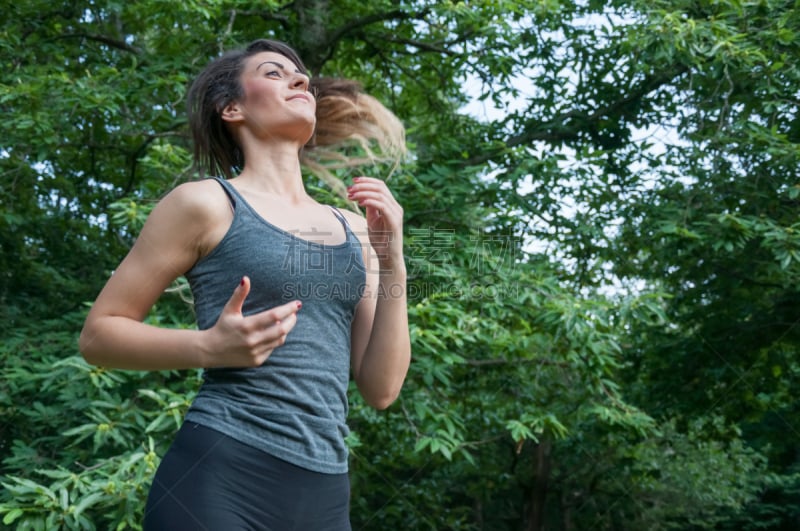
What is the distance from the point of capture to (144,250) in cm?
129

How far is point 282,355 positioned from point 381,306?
227mm

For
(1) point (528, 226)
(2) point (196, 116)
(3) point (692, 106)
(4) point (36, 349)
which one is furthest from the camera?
(3) point (692, 106)

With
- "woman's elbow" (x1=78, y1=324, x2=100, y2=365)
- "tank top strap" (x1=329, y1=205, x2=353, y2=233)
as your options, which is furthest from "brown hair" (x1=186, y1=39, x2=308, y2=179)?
"woman's elbow" (x1=78, y1=324, x2=100, y2=365)

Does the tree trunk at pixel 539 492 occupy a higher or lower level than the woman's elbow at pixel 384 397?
lower

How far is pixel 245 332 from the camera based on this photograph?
111cm

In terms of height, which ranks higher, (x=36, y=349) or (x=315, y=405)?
(x=315, y=405)

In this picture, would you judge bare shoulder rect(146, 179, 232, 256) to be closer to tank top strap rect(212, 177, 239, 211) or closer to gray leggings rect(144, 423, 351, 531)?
tank top strap rect(212, 177, 239, 211)

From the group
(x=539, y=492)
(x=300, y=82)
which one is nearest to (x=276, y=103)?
(x=300, y=82)

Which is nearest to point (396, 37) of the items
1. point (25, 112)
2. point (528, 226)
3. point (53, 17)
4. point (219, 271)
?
point (528, 226)

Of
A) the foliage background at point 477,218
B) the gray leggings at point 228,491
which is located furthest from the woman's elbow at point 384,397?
the foliage background at point 477,218

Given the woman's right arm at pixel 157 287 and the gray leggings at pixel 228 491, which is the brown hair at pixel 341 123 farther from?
the gray leggings at pixel 228 491

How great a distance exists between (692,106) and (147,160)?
3659mm

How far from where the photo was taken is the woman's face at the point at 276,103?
59.2 inches

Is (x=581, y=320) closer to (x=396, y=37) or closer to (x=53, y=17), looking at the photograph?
(x=396, y=37)
